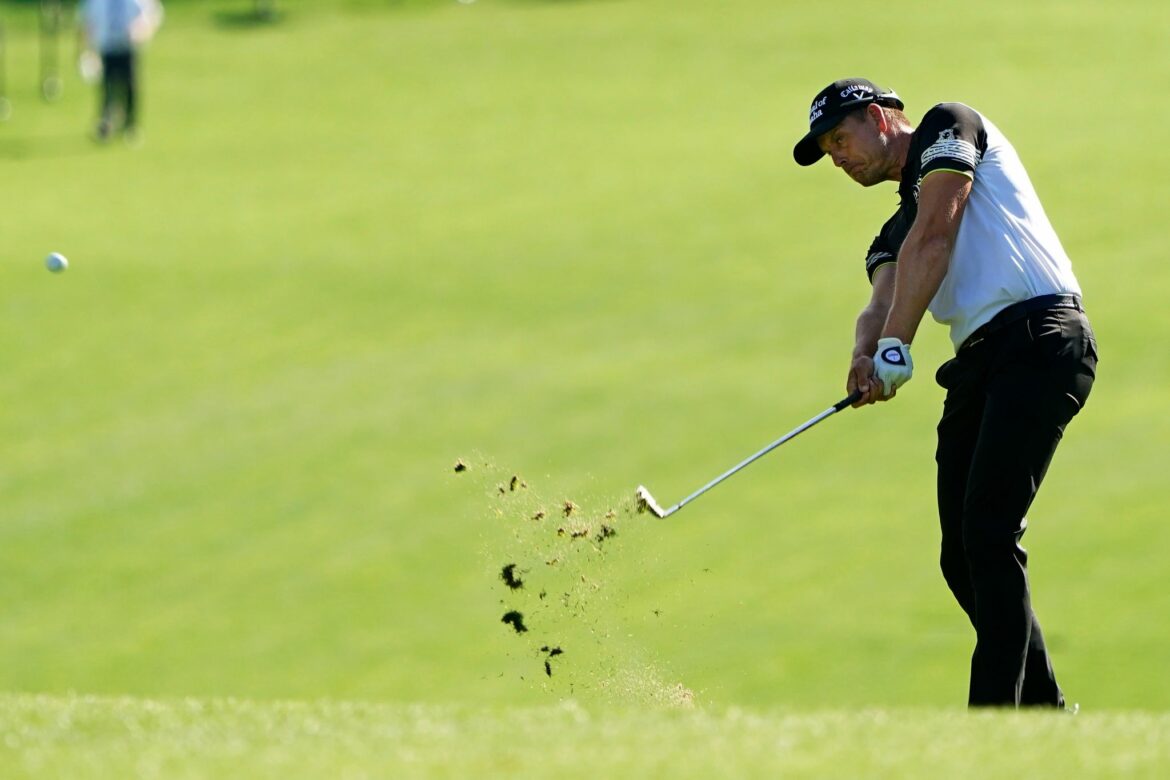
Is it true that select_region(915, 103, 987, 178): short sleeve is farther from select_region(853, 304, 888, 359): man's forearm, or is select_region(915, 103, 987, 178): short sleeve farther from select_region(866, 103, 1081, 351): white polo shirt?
select_region(853, 304, 888, 359): man's forearm

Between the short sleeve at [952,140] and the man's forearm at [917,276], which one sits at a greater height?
the short sleeve at [952,140]

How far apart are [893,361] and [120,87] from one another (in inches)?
828

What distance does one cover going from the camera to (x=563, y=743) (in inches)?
209

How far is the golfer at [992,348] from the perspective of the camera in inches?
253

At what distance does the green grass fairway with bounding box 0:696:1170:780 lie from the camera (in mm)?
4961

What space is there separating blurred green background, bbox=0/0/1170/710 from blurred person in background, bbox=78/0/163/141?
1.64 feet

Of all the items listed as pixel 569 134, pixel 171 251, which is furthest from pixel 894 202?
pixel 171 251

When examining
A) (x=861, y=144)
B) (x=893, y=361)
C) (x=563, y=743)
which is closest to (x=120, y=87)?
(x=861, y=144)

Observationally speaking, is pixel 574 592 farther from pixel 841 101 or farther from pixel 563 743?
pixel 563 743

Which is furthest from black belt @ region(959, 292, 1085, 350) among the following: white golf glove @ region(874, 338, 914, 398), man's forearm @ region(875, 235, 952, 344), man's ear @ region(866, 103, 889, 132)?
man's ear @ region(866, 103, 889, 132)

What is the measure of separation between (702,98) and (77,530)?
15.0 meters

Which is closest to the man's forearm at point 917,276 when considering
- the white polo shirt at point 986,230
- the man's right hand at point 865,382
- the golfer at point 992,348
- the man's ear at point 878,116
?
the golfer at point 992,348

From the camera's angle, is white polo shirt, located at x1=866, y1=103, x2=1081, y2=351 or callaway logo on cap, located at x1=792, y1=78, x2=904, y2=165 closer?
white polo shirt, located at x1=866, y1=103, x2=1081, y2=351

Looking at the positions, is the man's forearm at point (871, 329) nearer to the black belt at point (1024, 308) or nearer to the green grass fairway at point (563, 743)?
the black belt at point (1024, 308)
